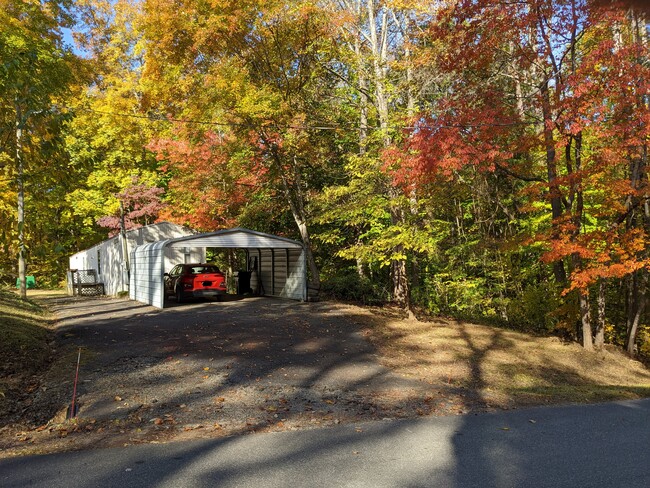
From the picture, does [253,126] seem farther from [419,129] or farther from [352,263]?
[352,263]

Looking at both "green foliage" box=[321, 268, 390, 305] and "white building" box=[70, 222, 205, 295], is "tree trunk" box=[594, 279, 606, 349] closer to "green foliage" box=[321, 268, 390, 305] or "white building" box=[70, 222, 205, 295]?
"green foliage" box=[321, 268, 390, 305]

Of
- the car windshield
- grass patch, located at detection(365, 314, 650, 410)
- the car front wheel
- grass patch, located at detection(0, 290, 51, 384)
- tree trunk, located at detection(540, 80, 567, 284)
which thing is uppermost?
tree trunk, located at detection(540, 80, 567, 284)

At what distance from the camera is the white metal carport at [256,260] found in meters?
16.8

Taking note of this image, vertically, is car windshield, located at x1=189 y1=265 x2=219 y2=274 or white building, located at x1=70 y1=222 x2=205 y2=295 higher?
white building, located at x1=70 y1=222 x2=205 y2=295

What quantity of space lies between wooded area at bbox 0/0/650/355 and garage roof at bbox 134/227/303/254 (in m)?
1.76

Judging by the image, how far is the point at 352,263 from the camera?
24.6m

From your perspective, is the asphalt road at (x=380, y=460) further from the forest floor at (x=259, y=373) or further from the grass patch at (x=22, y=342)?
the grass patch at (x=22, y=342)

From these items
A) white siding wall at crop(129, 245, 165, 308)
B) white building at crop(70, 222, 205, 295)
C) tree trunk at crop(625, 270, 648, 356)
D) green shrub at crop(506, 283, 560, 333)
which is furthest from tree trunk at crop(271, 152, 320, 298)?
tree trunk at crop(625, 270, 648, 356)

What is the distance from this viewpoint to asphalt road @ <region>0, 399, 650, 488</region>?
4.15 metres

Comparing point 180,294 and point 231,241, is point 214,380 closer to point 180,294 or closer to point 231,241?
point 231,241

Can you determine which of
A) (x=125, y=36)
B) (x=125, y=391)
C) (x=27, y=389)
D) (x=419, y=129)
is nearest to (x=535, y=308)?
(x=419, y=129)

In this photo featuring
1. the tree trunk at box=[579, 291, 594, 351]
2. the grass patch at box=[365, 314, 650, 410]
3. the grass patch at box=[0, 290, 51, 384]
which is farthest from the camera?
the tree trunk at box=[579, 291, 594, 351]

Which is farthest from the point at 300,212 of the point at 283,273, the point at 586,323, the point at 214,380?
the point at 214,380

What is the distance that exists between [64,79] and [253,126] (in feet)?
21.2
